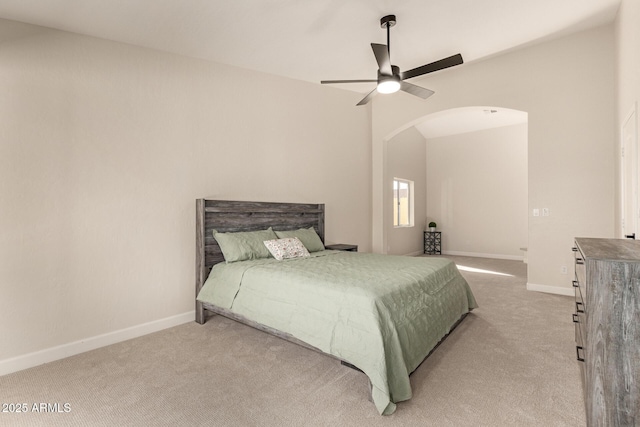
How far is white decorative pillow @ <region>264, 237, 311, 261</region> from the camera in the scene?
343 cm

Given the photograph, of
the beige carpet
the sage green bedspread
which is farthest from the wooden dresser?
the sage green bedspread

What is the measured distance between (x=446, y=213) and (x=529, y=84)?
4.37 m

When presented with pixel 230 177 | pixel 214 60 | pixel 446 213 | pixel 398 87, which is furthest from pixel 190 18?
pixel 446 213

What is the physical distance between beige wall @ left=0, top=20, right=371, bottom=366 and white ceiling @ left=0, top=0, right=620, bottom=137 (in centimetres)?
22

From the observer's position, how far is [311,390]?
204cm

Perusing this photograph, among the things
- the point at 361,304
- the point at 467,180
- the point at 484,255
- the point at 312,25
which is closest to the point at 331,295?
the point at 361,304

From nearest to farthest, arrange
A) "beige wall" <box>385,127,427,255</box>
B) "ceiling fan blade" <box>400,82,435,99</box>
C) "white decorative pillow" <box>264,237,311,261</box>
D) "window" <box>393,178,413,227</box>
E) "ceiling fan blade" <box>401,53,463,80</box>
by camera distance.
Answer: "ceiling fan blade" <box>401,53,463,80</box>
"ceiling fan blade" <box>400,82,435,99</box>
"white decorative pillow" <box>264,237,311,261</box>
"beige wall" <box>385,127,427,255</box>
"window" <box>393,178,413,227</box>

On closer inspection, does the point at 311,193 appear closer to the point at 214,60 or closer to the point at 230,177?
the point at 230,177


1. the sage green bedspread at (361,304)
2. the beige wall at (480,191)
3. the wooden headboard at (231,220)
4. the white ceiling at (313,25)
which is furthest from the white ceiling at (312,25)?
the beige wall at (480,191)

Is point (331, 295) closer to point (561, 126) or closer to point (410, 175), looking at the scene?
point (561, 126)

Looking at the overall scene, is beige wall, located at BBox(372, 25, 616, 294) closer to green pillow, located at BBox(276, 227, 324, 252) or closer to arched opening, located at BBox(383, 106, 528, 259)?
arched opening, located at BBox(383, 106, 528, 259)

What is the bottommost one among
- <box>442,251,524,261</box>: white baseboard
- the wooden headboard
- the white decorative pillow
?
<box>442,251,524,261</box>: white baseboard

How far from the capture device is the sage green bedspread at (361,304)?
1905 mm

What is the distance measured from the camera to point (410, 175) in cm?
775
